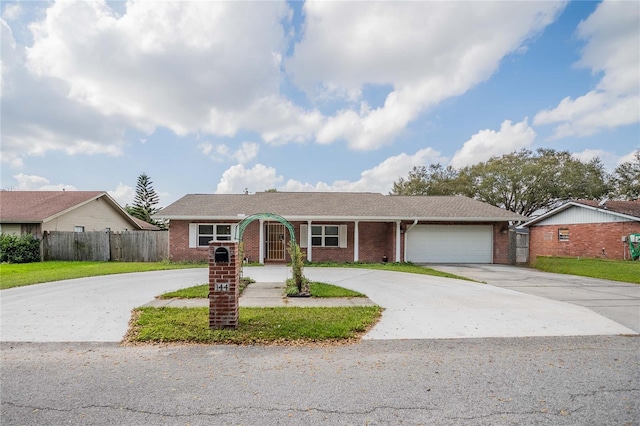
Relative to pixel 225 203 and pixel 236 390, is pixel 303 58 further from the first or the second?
pixel 236 390

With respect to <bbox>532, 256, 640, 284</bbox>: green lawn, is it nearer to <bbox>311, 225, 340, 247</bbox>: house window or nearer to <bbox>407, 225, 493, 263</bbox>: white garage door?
<bbox>407, 225, 493, 263</bbox>: white garage door

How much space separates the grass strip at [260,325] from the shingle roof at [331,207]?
9.16 meters

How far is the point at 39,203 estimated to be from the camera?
19.0m

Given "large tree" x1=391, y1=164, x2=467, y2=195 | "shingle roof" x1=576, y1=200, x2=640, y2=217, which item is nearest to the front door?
"shingle roof" x1=576, y1=200, x2=640, y2=217

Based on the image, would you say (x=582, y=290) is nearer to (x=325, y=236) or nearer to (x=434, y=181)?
(x=325, y=236)

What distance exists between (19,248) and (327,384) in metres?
19.6

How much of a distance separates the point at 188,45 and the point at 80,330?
349 inches

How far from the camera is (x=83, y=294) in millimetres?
8133

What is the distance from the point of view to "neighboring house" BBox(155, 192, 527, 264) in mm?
15930

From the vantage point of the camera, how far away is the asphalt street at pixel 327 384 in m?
2.86

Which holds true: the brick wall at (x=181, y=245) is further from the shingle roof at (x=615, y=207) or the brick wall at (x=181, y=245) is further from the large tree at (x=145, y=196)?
the large tree at (x=145, y=196)

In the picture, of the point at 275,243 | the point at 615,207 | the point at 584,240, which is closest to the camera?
the point at 615,207

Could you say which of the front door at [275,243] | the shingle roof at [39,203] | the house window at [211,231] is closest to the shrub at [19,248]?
the shingle roof at [39,203]

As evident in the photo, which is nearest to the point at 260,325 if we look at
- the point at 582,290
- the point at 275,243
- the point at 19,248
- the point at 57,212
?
the point at 582,290
